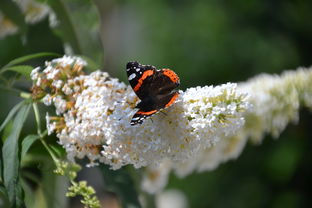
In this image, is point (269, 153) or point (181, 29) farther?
point (181, 29)

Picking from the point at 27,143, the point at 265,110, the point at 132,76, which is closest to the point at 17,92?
the point at 27,143

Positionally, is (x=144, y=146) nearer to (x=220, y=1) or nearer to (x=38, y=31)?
(x=38, y=31)

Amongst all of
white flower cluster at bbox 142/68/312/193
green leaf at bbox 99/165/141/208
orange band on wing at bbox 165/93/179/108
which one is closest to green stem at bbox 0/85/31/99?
green leaf at bbox 99/165/141/208

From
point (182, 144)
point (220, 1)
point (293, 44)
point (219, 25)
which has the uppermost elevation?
point (220, 1)

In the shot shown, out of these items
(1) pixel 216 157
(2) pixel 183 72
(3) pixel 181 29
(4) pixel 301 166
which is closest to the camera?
(1) pixel 216 157

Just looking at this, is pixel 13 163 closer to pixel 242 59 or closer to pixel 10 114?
pixel 10 114

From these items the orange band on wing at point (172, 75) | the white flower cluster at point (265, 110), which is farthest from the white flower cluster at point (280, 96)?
the orange band on wing at point (172, 75)

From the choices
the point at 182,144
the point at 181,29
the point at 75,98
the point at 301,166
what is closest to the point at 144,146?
the point at 182,144
